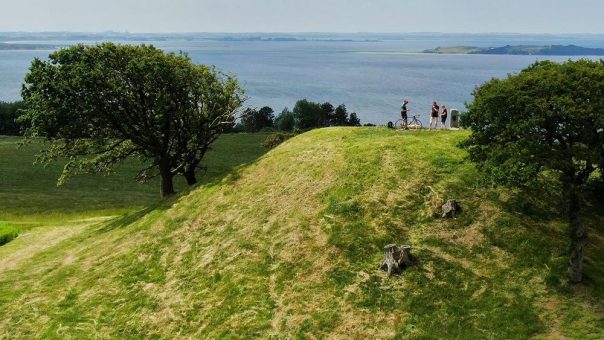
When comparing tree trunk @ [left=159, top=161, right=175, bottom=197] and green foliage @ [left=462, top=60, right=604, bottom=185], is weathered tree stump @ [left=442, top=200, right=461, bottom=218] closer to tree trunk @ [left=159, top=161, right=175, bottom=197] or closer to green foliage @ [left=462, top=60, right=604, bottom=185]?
green foliage @ [left=462, top=60, right=604, bottom=185]

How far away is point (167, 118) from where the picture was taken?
46.0m

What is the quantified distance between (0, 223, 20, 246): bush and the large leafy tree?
6.95 m

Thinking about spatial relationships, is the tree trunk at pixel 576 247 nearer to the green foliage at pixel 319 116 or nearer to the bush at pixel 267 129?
the green foliage at pixel 319 116

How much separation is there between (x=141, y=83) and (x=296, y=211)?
2251 cm

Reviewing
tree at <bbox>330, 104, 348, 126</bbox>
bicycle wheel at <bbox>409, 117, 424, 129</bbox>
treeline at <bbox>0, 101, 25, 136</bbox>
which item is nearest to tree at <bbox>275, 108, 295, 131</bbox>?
tree at <bbox>330, 104, 348, 126</bbox>

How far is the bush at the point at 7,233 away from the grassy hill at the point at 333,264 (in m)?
11.6

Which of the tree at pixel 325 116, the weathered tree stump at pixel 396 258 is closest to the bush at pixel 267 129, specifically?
the tree at pixel 325 116

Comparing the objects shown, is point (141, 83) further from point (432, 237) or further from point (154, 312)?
point (432, 237)

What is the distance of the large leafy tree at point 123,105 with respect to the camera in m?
43.4

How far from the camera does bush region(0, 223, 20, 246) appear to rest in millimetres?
47244

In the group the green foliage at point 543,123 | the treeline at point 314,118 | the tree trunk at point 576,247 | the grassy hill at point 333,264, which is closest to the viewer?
the green foliage at point 543,123

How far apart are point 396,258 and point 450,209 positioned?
493cm

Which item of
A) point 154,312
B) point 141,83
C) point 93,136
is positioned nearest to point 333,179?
point 154,312

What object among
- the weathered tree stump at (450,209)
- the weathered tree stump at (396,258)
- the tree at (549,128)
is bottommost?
the weathered tree stump at (396,258)
